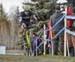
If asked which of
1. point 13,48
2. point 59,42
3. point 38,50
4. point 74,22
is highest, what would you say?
point 74,22

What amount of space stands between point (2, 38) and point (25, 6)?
2.44 metres

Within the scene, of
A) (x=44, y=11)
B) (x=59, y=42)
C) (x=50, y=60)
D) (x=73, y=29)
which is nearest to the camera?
(x=50, y=60)

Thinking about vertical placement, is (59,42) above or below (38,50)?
above

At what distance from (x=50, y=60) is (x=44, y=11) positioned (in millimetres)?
9219

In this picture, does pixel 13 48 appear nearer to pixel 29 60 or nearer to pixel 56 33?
pixel 56 33

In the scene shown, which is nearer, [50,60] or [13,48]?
[50,60]

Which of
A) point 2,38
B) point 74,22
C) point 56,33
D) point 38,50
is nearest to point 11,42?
point 2,38

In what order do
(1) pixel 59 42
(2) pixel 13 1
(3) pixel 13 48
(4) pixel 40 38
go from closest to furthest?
1. (1) pixel 59 42
2. (4) pixel 40 38
3. (3) pixel 13 48
4. (2) pixel 13 1

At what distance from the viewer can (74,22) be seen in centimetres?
512

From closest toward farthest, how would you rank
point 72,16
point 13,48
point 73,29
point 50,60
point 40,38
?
point 50,60
point 72,16
point 73,29
point 40,38
point 13,48

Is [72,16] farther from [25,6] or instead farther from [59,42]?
[25,6]

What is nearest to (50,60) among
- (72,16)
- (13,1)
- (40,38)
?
(72,16)

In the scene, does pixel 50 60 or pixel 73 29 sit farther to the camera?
pixel 73 29

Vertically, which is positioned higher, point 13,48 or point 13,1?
point 13,1
